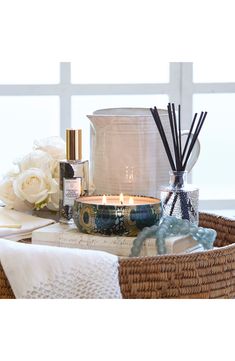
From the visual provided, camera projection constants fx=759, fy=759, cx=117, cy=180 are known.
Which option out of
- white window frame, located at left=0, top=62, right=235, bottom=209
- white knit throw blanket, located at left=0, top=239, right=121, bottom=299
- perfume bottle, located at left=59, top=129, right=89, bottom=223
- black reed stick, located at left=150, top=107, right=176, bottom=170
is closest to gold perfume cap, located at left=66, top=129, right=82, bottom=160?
perfume bottle, located at left=59, top=129, right=89, bottom=223

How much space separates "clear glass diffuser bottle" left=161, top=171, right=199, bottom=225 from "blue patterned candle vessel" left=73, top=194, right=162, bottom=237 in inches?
2.1

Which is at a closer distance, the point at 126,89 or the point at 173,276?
the point at 173,276

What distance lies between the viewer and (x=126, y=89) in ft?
7.09

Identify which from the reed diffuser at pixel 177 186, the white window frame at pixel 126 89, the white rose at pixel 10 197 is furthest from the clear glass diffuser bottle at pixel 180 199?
the white window frame at pixel 126 89

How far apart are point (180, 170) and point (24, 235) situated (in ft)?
0.71

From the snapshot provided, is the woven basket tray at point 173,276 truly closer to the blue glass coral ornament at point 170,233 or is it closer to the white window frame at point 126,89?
the blue glass coral ornament at point 170,233

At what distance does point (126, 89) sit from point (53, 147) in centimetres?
112

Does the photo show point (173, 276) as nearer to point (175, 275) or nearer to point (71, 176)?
point (175, 275)

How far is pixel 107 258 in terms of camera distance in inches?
30.2

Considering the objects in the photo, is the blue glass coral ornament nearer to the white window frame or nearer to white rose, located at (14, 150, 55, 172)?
white rose, located at (14, 150, 55, 172)

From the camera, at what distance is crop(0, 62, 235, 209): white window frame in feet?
7.01

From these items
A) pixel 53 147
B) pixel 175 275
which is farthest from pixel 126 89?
pixel 175 275

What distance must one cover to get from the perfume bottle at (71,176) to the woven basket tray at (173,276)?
0.21m

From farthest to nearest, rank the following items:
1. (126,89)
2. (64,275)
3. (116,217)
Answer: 1. (126,89)
2. (116,217)
3. (64,275)
